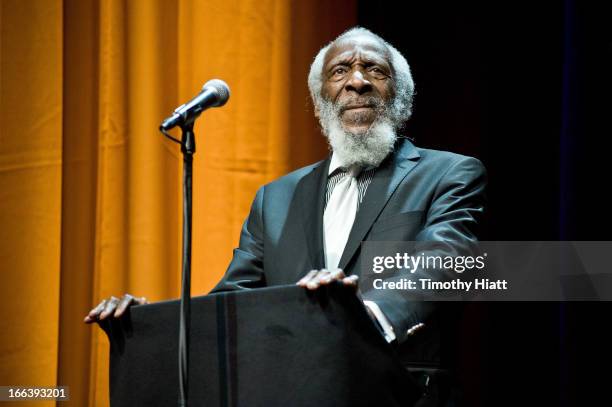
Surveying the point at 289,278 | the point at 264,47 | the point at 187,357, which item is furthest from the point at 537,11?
the point at 187,357

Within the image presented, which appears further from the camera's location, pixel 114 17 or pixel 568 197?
pixel 114 17

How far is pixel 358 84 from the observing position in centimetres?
282

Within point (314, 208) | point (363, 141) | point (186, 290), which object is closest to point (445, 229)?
point (314, 208)

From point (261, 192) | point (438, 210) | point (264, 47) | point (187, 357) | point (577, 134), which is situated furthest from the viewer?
point (264, 47)

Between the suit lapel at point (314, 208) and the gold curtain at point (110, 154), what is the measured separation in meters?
0.86

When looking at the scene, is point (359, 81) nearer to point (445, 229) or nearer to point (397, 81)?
point (397, 81)

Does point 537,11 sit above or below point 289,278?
above

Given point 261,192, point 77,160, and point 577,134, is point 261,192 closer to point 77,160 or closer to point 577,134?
point 77,160

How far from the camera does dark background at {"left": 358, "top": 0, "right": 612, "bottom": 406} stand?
297 centimetres

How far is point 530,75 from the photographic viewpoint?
323 cm

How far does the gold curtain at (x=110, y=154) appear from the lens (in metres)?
3.18

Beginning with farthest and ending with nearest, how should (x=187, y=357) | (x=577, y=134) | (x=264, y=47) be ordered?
(x=264, y=47)
(x=577, y=134)
(x=187, y=357)

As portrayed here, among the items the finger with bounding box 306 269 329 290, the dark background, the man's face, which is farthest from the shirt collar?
the finger with bounding box 306 269 329 290

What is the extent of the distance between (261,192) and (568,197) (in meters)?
1.17
